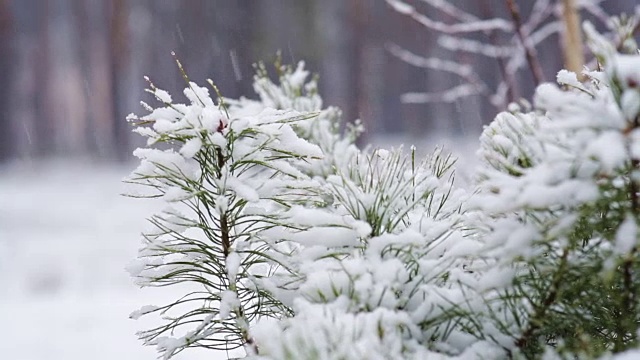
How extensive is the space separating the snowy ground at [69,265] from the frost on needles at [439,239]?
18 cm

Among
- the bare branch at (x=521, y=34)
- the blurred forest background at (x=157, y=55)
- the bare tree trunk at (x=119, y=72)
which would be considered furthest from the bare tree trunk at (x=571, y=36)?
the bare tree trunk at (x=119, y=72)

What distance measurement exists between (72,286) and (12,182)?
7.49m

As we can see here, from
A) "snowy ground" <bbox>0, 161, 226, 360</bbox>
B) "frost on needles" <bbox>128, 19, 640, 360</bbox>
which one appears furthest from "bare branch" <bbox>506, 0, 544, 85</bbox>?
"snowy ground" <bbox>0, 161, 226, 360</bbox>

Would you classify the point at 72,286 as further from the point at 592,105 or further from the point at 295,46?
the point at 295,46

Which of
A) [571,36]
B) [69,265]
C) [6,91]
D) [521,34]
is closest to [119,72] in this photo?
[6,91]

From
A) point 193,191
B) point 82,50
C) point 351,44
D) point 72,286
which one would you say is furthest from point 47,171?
point 193,191

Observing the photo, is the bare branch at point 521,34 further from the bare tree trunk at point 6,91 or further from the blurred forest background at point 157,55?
the bare tree trunk at point 6,91

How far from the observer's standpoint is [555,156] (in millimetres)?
559

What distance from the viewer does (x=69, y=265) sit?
7422mm

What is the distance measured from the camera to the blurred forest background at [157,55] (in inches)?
563

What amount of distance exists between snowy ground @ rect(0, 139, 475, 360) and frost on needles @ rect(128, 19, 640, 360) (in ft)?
0.60

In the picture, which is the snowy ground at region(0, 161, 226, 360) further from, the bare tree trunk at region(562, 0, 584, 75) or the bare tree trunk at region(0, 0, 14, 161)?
the bare tree trunk at region(562, 0, 584, 75)

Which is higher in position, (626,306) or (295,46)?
(295,46)

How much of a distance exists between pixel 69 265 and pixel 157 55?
8.44 m
